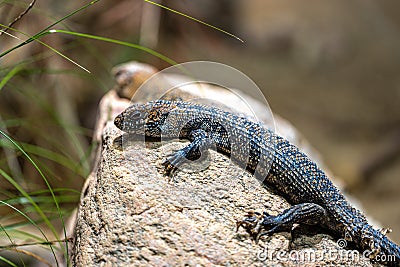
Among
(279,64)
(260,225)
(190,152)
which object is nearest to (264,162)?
(190,152)

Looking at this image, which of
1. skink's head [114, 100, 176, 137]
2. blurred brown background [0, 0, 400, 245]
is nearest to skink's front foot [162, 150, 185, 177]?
skink's head [114, 100, 176, 137]

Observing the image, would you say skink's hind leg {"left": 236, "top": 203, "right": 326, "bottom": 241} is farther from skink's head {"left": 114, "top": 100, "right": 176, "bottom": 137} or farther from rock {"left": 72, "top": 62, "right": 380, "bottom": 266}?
skink's head {"left": 114, "top": 100, "right": 176, "bottom": 137}

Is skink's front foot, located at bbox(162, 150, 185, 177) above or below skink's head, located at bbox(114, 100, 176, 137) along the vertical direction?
below

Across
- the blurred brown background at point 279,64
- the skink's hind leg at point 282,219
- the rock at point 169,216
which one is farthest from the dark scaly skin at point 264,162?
the blurred brown background at point 279,64

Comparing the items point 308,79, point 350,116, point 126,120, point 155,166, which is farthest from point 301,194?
point 308,79

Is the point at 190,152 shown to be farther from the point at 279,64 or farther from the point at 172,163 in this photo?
the point at 279,64

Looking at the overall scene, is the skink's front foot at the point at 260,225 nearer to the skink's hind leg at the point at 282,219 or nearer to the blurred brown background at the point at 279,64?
the skink's hind leg at the point at 282,219
